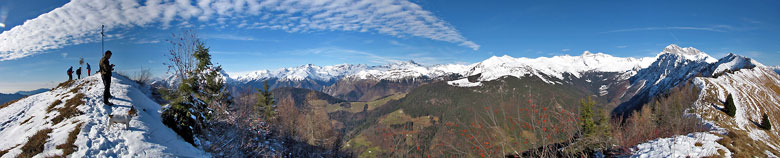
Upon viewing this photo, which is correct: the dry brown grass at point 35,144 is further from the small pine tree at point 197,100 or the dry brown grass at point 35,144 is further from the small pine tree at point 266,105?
the small pine tree at point 266,105

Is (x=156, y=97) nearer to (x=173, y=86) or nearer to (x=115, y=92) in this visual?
(x=173, y=86)

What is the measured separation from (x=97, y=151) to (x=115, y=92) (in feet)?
25.8

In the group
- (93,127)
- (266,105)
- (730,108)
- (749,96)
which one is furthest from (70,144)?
(749,96)

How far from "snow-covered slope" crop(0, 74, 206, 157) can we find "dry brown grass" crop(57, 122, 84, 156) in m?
0.08

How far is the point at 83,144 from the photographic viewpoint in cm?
958

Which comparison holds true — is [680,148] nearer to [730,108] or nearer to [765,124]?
[765,124]

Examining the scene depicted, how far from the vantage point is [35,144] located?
31.6 feet

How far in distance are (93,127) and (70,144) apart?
4.65ft

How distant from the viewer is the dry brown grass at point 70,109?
1187 centimetres

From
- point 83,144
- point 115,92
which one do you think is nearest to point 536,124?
point 83,144

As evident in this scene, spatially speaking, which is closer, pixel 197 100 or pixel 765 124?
pixel 197 100

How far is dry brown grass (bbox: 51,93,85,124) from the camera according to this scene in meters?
11.9

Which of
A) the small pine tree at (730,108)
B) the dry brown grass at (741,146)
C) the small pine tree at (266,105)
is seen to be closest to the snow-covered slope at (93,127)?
the dry brown grass at (741,146)

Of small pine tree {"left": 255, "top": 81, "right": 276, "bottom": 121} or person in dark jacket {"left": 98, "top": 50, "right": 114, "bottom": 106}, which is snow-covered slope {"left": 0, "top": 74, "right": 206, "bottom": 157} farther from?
small pine tree {"left": 255, "top": 81, "right": 276, "bottom": 121}
